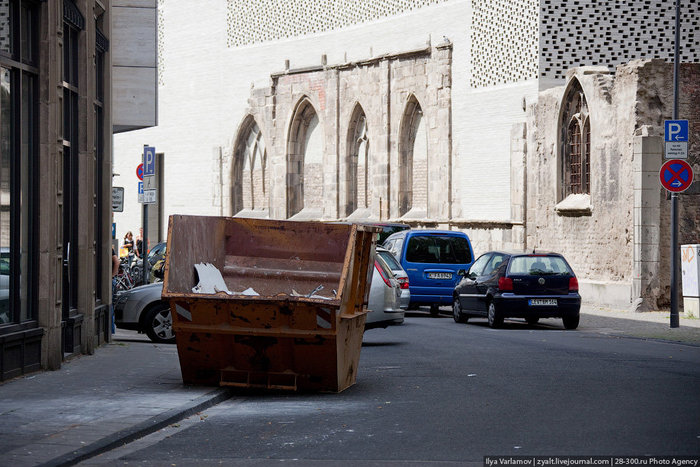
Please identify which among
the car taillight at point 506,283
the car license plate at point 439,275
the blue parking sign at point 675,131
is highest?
the blue parking sign at point 675,131

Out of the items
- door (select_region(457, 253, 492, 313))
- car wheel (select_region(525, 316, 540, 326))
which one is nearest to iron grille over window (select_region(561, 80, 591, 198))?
car wheel (select_region(525, 316, 540, 326))

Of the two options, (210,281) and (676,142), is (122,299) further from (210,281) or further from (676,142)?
(676,142)

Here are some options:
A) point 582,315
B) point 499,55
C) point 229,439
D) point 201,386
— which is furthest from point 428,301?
point 229,439

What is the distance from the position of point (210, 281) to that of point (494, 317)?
10.4 metres

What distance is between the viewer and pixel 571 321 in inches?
920

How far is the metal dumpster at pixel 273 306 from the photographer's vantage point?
39.7 ft

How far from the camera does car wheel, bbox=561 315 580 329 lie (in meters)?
23.2

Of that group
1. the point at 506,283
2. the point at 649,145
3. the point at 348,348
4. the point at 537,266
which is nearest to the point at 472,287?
the point at 506,283

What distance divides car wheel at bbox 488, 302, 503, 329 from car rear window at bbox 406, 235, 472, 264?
13.3ft

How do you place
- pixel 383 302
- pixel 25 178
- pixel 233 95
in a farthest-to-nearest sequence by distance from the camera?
pixel 233 95 < pixel 383 302 < pixel 25 178

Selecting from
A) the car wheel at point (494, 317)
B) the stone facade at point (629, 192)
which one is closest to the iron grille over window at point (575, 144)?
the stone facade at point (629, 192)

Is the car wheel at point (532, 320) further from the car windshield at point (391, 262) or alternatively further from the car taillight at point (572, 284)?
the car windshield at point (391, 262)

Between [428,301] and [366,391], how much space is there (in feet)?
48.2

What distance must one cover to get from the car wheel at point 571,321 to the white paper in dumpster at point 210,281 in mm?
10823
